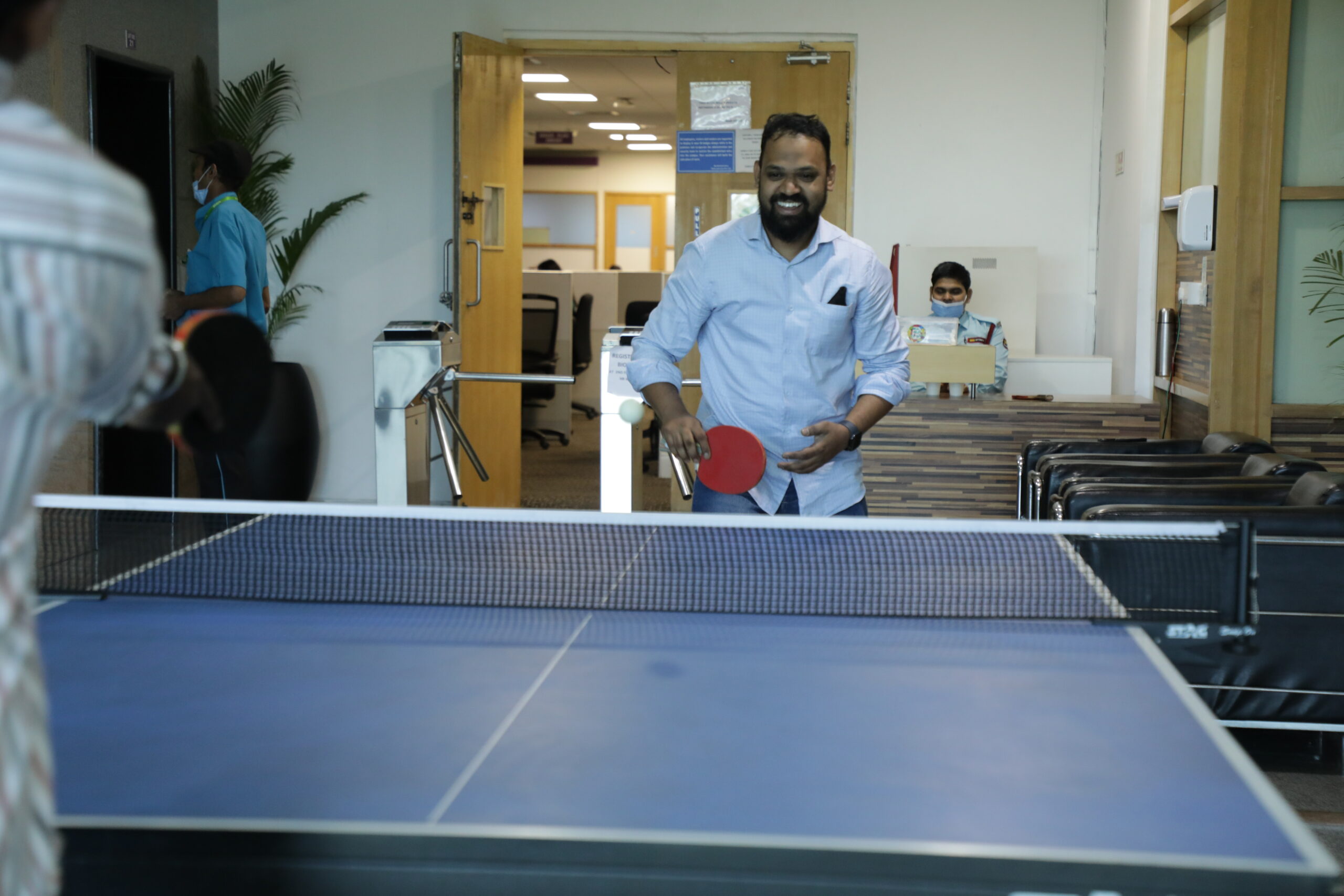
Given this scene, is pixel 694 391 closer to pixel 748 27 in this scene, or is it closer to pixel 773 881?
Result: pixel 748 27

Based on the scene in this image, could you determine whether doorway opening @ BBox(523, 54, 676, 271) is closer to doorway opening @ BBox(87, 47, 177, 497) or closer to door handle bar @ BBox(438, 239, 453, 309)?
door handle bar @ BBox(438, 239, 453, 309)

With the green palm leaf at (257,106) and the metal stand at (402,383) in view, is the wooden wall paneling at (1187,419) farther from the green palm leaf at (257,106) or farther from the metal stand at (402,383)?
the green palm leaf at (257,106)

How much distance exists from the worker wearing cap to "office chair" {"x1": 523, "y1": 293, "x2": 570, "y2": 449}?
174 inches

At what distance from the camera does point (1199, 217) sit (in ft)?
16.2

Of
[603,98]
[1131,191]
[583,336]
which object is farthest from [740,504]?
[603,98]

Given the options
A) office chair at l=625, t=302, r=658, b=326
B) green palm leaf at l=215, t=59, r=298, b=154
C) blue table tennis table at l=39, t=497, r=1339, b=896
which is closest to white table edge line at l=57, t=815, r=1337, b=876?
blue table tennis table at l=39, t=497, r=1339, b=896

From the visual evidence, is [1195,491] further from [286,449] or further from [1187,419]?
[286,449]

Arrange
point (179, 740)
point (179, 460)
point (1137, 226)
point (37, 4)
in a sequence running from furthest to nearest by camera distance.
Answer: point (179, 460)
point (1137, 226)
point (179, 740)
point (37, 4)

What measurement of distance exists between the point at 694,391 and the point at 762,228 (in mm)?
4260

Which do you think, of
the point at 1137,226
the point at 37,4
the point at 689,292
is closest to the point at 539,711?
the point at 37,4

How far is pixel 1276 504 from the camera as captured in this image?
3383 millimetres

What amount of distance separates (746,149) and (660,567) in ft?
16.5

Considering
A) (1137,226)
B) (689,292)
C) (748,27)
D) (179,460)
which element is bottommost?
(179,460)

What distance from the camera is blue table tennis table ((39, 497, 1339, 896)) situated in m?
1.18
